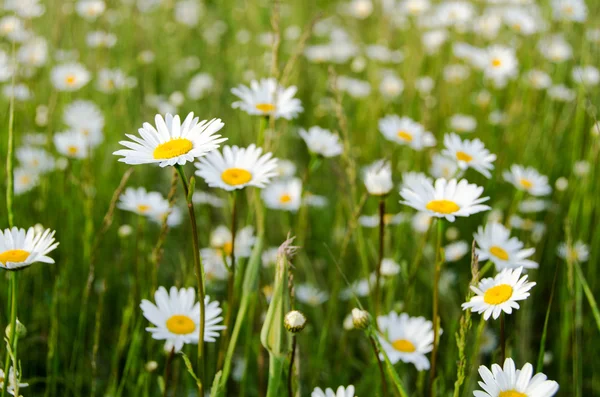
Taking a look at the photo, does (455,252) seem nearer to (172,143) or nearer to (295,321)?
(295,321)

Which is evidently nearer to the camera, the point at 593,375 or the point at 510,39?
the point at 593,375

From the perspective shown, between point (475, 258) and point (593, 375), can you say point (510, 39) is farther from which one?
point (475, 258)

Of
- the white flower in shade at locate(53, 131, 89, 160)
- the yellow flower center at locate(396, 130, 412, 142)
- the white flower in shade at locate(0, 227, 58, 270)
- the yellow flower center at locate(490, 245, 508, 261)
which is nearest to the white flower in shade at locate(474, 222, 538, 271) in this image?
the yellow flower center at locate(490, 245, 508, 261)

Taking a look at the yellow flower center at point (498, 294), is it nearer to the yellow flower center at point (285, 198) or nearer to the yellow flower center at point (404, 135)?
the yellow flower center at point (404, 135)

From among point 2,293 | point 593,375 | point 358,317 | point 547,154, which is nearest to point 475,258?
point 358,317

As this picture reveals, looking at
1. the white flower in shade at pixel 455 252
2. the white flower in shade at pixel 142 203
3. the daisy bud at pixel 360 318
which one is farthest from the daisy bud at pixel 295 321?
the white flower in shade at pixel 455 252
